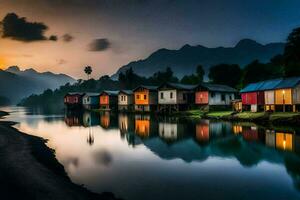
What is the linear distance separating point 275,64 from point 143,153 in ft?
271

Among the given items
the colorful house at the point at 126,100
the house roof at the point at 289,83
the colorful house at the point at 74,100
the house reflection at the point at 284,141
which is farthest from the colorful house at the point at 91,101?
the house reflection at the point at 284,141

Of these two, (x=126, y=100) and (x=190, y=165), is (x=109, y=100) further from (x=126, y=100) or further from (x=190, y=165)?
(x=190, y=165)

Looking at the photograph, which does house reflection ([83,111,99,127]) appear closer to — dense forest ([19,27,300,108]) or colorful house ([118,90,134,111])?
colorful house ([118,90,134,111])

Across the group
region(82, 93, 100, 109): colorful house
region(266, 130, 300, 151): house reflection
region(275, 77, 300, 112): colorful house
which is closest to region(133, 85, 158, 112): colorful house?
region(82, 93, 100, 109): colorful house

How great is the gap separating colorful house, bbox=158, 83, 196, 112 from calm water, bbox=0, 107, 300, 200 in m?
36.9

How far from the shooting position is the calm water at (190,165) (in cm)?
1473

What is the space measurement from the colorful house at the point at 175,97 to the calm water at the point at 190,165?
36.9 meters

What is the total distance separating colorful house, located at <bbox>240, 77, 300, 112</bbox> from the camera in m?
44.7

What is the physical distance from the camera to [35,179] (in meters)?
15.4

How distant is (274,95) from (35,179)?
44022 millimetres

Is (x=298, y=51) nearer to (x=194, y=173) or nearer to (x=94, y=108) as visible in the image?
(x=194, y=173)

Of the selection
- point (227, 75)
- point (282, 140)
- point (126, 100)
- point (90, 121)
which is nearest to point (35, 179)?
point (282, 140)

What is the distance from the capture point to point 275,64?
93000 millimetres

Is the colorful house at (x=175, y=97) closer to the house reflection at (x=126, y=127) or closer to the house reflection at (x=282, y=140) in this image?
the house reflection at (x=126, y=127)
